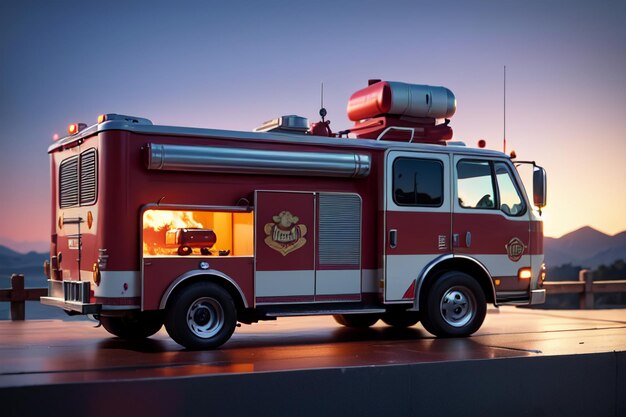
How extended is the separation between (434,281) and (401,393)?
4.03 metres

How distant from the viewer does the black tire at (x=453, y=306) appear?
12.2 m

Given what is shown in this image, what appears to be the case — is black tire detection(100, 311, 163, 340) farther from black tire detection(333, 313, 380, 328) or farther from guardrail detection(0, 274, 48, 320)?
guardrail detection(0, 274, 48, 320)

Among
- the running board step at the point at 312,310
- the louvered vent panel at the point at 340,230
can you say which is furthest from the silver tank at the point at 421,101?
the running board step at the point at 312,310

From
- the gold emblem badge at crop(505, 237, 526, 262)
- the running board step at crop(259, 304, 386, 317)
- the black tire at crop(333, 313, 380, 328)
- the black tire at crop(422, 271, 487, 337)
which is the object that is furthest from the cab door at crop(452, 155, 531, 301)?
the black tire at crop(333, 313, 380, 328)

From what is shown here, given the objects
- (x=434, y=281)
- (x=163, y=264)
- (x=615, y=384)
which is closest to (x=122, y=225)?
(x=163, y=264)

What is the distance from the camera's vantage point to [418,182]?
1229 cm

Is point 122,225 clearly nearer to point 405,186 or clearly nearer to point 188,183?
point 188,183

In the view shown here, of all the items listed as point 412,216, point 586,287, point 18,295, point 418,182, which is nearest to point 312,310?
point 412,216

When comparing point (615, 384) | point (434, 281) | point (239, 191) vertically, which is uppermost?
point (239, 191)

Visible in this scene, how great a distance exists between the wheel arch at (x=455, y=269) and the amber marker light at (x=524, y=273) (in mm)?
541

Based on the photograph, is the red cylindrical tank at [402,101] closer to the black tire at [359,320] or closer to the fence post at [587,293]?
the black tire at [359,320]

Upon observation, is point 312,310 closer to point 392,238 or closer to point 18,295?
point 392,238

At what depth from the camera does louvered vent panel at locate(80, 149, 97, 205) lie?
10.7 metres

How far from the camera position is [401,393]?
335 inches
